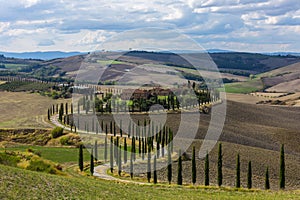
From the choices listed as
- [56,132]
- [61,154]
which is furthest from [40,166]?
[56,132]

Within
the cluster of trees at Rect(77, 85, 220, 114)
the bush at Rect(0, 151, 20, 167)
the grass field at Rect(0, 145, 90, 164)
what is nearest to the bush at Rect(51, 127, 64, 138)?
the grass field at Rect(0, 145, 90, 164)

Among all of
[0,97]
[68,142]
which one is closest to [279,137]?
[68,142]

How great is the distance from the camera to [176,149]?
263 ft

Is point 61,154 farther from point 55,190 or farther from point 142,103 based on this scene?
point 142,103

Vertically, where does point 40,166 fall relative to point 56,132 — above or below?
above

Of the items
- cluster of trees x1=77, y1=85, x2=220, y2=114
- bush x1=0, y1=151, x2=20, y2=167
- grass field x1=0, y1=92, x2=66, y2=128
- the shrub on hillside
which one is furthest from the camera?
cluster of trees x1=77, y1=85, x2=220, y2=114

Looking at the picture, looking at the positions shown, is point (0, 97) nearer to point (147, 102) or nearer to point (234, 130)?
point (147, 102)

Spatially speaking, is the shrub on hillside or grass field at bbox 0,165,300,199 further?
the shrub on hillside

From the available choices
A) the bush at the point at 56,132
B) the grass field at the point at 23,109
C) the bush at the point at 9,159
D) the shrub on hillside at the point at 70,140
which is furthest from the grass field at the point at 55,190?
the grass field at the point at 23,109

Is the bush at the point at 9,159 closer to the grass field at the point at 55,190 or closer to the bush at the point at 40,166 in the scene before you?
the bush at the point at 40,166

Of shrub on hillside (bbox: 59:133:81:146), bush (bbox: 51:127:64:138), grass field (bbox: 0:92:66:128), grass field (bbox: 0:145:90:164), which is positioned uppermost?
grass field (bbox: 0:92:66:128)

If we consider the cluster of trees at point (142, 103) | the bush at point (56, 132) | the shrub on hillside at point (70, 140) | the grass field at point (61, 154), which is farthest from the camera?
the cluster of trees at point (142, 103)

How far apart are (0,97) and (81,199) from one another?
153m

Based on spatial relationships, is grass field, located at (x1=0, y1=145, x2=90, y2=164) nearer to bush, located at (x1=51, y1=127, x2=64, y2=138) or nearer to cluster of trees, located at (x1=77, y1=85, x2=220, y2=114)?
bush, located at (x1=51, y1=127, x2=64, y2=138)
